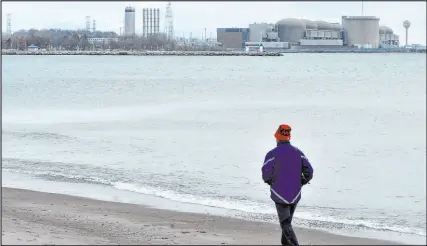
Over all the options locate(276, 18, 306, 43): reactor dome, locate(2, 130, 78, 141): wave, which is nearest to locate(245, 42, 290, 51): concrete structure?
locate(276, 18, 306, 43): reactor dome

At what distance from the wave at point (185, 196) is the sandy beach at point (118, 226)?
966 millimetres

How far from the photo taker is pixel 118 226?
10.0m

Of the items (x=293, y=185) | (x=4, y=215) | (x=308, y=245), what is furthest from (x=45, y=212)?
(x=293, y=185)

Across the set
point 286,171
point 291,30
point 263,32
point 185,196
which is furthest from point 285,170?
point 291,30

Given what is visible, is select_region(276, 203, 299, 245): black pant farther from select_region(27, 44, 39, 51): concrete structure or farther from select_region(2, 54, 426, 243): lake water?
select_region(27, 44, 39, 51): concrete structure

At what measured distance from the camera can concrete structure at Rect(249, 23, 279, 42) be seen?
7505 inches

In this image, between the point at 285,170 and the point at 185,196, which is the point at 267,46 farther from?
the point at 285,170

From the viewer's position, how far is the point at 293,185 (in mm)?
7461

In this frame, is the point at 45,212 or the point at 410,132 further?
the point at 410,132

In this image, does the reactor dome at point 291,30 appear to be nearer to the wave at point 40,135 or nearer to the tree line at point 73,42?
the tree line at point 73,42

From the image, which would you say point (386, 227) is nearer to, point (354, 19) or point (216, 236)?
point (216, 236)

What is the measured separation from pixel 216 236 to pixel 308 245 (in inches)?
44.0

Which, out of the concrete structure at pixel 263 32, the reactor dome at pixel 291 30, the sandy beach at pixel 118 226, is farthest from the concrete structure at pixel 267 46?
the sandy beach at pixel 118 226

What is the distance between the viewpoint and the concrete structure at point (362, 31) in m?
196
